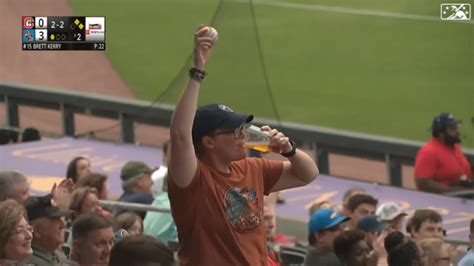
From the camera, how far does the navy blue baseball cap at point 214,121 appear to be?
Answer: 551 cm

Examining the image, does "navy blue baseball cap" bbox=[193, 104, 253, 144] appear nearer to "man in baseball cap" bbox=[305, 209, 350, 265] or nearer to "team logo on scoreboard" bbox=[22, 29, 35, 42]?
"man in baseball cap" bbox=[305, 209, 350, 265]

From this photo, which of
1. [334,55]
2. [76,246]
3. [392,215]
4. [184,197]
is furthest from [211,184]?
[334,55]

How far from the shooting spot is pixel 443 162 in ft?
39.1

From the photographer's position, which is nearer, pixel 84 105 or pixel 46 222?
pixel 46 222

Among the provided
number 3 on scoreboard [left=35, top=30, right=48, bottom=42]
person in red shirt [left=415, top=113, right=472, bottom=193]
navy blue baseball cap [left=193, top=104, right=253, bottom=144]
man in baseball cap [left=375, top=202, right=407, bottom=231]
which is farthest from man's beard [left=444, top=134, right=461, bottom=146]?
navy blue baseball cap [left=193, top=104, right=253, bottom=144]

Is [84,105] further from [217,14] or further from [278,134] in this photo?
[278,134]

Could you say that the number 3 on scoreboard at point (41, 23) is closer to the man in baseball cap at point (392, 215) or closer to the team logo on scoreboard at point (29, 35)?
the team logo on scoreboard at point (29, 35)

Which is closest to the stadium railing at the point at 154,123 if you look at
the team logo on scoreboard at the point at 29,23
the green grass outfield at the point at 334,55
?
the green grass outfield at the point at 334,55

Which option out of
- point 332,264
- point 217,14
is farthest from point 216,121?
point 217,14

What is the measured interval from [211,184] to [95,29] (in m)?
4.70

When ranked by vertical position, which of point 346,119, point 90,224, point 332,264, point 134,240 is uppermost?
point 134,240

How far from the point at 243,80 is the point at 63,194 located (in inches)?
284

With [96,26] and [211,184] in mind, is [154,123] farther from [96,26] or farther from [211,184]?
→ [211,184]

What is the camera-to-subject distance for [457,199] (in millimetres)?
12156
